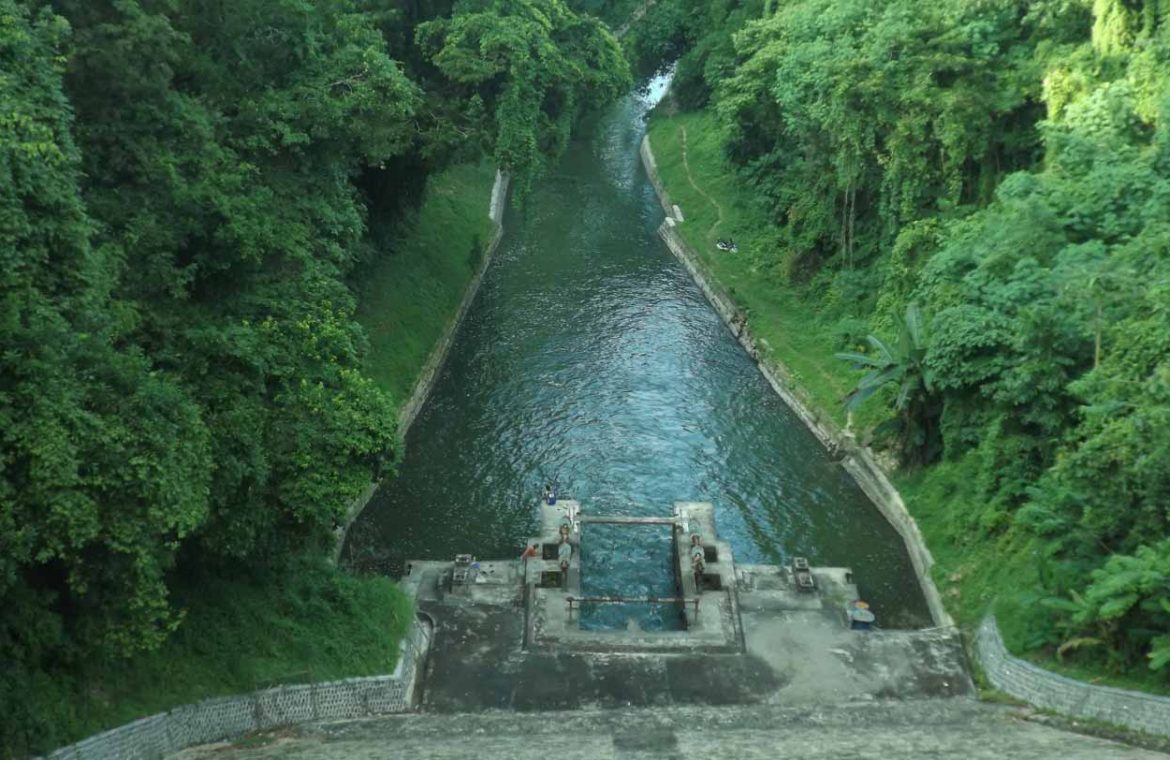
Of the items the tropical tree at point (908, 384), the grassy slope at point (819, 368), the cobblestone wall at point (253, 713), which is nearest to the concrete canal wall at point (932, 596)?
the grassy slope at point (819, 368)

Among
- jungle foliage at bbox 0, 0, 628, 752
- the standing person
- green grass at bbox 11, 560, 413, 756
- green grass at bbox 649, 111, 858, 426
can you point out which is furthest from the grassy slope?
green grass at bbox 11, 560, 413, 756

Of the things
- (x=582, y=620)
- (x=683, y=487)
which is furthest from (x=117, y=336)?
(x=683, y=487)

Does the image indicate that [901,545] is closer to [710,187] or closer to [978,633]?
[978,633]

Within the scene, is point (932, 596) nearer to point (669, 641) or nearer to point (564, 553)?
point (669, 641)

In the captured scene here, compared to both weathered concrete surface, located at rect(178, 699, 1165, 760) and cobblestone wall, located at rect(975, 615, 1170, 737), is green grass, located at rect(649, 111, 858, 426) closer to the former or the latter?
cobblestone wall, located at rect(975, 615, 1170, 737)

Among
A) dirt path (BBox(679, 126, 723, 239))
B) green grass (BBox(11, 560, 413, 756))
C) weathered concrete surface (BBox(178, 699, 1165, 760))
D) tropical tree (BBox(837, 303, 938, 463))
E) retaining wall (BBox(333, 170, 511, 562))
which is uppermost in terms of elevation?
dirt path (BBox(679, 126, 723, 239))

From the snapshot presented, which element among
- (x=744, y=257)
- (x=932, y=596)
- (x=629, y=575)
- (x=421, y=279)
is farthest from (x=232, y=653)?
(x=744, y=257)

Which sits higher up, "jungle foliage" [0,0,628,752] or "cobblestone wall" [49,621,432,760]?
"jungle foliage" [0,0,628,752]

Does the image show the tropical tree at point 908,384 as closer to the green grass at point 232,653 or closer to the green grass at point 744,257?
the green grass at point 744,257
